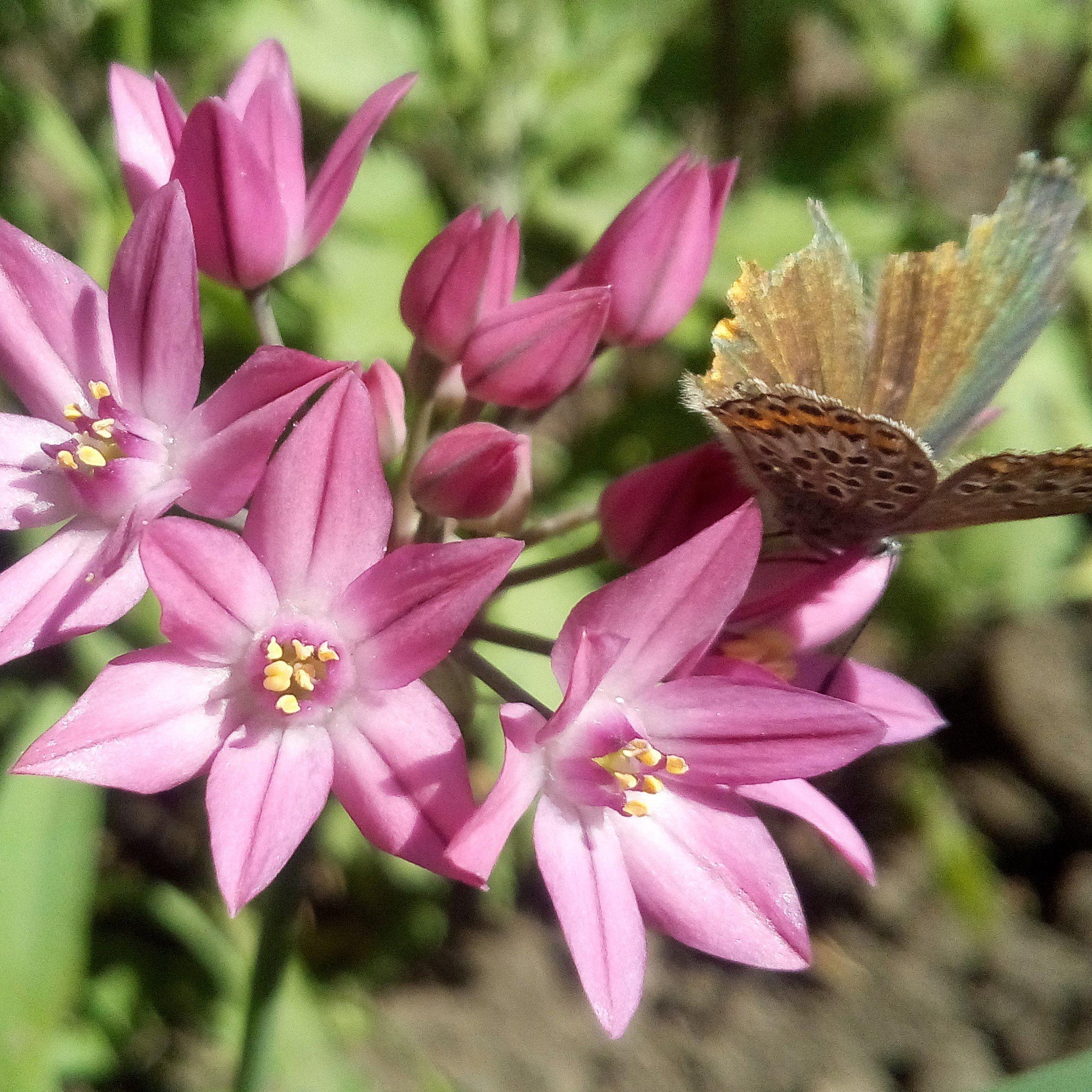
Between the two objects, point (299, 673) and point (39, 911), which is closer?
point (299, 673)

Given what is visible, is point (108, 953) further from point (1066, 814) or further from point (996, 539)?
point (1066, 814)

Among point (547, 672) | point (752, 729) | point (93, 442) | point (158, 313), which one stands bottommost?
point (547, 672)

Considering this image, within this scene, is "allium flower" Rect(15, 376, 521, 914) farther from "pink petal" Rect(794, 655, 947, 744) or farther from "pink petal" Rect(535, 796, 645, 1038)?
"pink petal" Rect(794, 655, 947, 744)

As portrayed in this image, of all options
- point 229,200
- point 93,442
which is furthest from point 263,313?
point 93,442

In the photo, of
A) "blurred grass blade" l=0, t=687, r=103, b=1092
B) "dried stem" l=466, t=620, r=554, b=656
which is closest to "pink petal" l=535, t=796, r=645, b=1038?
"dried stem" l=466, t=620, r=554, b=656

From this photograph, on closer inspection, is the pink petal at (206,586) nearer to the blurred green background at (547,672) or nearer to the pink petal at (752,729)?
the pink petal at (752,729)

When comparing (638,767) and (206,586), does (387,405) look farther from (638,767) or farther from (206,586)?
(638,767)
